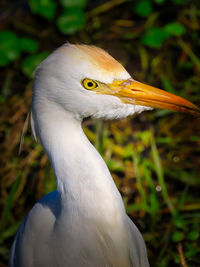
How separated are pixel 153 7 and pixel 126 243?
9.18 ft

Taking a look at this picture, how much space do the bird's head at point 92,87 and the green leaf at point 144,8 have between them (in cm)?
209

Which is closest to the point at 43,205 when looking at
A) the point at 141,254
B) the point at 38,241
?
the point at 38,241

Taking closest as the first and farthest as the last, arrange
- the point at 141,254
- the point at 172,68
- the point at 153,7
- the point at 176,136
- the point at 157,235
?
the point at 141,254, the point at 157,235, the point at 176,136, the point at 172,68, the point at 153,7

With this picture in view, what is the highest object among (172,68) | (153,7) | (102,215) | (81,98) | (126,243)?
(153,7)

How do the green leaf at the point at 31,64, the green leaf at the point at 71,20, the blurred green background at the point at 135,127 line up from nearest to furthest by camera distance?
the blurred green background at the point at 135,127 → the green leaf at the point at 31,64 → the green leaf at the point at 71,20

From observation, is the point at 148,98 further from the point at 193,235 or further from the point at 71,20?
the point at 71,20

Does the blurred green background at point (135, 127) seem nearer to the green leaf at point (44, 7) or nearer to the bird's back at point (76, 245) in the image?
the green leaf at point (44, 7)

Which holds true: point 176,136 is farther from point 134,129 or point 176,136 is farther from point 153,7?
point 153,7

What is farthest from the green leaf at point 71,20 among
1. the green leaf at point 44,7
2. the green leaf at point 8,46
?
the green leaf at point 8,46

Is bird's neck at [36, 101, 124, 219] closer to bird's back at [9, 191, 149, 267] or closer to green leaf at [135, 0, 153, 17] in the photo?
bird's back at [9, 191, 149, 267]

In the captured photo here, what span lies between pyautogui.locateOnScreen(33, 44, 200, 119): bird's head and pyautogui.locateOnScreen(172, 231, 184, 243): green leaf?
1.09 m

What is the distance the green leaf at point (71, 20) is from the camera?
9.78ft

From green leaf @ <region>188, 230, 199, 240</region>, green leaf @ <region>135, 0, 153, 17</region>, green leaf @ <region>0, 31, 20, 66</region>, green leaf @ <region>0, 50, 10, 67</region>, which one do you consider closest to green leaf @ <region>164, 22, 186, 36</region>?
green leaf @ <region>135, 0, 153, 17</region>

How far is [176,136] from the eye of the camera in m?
2.60
